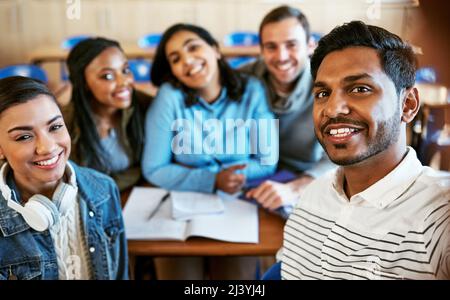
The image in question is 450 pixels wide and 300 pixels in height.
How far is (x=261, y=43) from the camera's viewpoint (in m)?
1.44

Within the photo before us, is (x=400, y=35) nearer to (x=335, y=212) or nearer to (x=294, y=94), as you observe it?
(x=335, y=212)

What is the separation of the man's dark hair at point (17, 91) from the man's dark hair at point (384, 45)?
56 cm

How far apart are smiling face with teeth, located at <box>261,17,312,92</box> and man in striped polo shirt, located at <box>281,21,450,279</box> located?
1.35 ft

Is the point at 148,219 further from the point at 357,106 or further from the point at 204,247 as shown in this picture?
the point at 357,106

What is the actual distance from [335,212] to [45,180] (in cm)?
61

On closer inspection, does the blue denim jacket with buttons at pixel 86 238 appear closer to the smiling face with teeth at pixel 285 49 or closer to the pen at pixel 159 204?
the pen at pixel 159 204

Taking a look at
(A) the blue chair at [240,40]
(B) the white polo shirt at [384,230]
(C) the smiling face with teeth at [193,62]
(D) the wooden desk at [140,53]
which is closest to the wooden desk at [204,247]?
(B) the white polo shirt at [384,230]

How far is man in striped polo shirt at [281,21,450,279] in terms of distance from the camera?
84 cm

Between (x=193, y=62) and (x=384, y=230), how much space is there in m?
0.78

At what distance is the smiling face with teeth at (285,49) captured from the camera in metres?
1.31

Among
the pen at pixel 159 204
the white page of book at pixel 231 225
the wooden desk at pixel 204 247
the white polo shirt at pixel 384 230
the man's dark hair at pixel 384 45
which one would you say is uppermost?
the man's dark hair at pixel 384 45

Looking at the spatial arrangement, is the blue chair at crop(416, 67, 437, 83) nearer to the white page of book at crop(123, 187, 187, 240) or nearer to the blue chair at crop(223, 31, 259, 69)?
the white page of book at crop(123, 187, 187, 240)

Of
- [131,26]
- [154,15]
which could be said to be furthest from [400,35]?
[154,15]

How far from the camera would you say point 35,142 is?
0.93m
